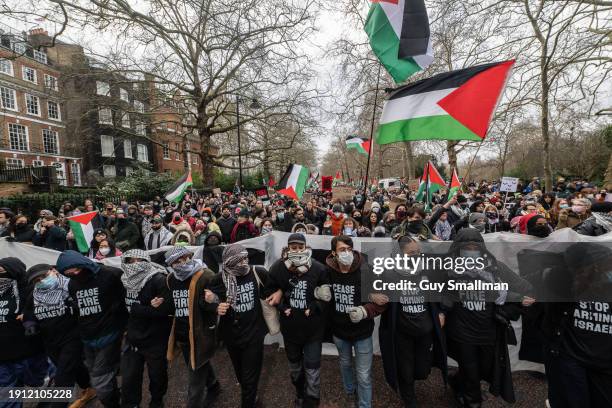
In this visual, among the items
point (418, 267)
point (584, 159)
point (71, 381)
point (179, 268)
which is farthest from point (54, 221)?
point (584, 159)

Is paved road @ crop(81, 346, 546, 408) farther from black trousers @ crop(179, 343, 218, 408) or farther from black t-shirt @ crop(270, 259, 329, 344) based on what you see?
black t-shirt @ crop(270, 259, 329, 344)

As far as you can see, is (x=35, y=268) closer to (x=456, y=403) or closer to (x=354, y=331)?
(x=354, y=331)

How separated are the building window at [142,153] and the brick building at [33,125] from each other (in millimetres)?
5782

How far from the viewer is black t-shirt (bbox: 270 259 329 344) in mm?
2861

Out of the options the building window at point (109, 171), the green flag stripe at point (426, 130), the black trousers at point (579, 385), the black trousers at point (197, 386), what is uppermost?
the building window at point (109, 171)

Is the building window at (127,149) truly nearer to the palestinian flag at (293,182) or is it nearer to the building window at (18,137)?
the building window at (18,137)

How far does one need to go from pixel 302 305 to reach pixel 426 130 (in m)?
2.65

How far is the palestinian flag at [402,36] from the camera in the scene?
4000mm

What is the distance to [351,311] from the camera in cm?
268

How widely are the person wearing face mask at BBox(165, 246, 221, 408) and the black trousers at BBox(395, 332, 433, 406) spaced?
5.86ft

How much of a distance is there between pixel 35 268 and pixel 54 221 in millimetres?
4272

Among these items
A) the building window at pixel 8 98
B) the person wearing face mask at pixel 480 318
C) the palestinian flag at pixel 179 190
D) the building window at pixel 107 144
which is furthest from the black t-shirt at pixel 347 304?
the building window at pixel 8 98

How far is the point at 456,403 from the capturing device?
293 centimetres

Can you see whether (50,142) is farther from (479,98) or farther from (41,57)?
(479,98)
